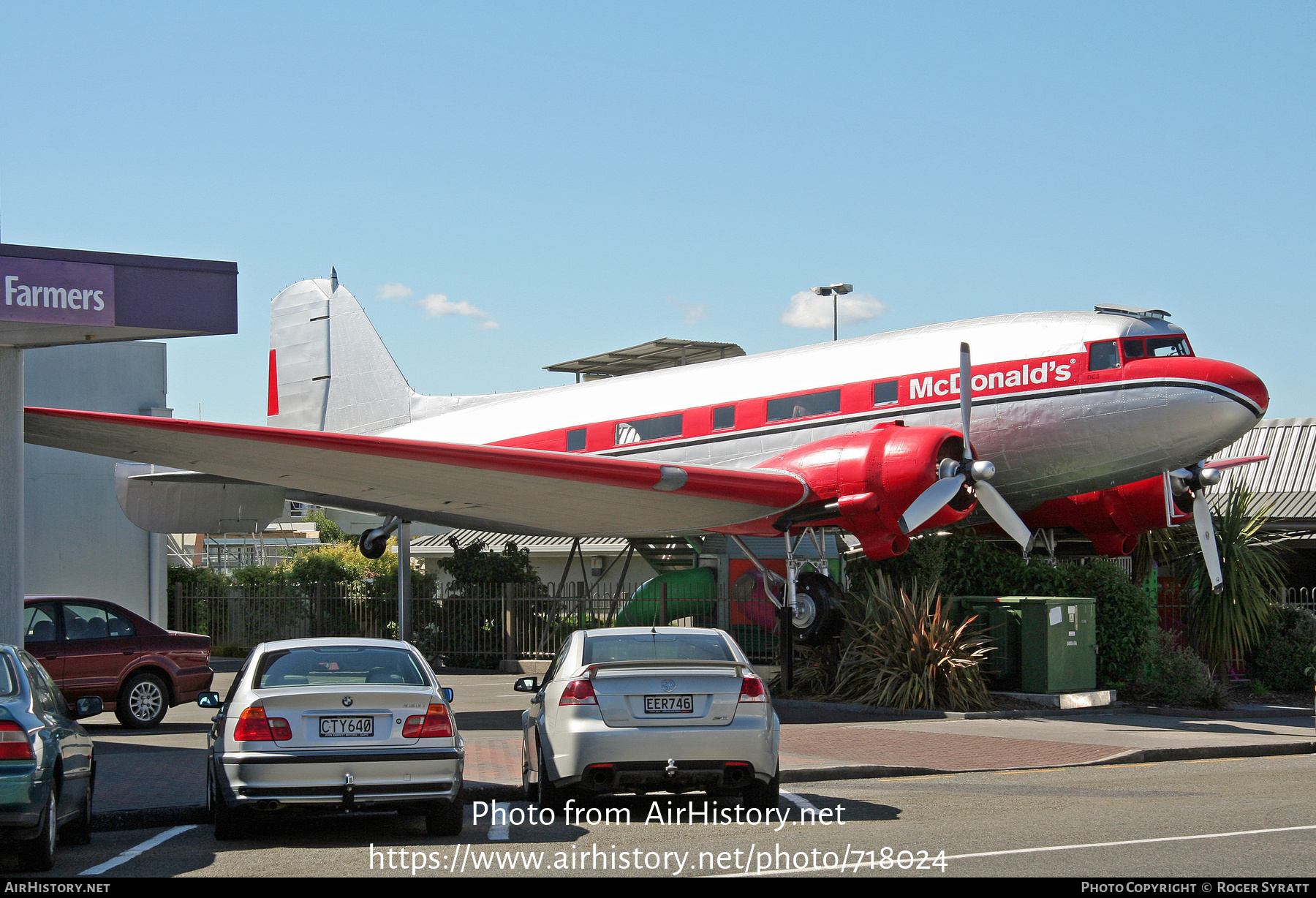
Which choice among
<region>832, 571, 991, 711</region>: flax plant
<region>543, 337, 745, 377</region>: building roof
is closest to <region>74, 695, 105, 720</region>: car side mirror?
<region>832, 571, 991, 711</region>: flax plant

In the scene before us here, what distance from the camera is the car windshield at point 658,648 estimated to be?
969cm

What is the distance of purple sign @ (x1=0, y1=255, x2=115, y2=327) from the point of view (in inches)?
456

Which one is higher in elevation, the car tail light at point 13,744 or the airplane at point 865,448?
the airplane at point 865,448

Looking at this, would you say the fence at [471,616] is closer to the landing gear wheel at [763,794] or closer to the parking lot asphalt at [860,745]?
the parking lot asphalt at [860,745]

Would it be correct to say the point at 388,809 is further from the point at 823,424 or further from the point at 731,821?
the point at 823,424

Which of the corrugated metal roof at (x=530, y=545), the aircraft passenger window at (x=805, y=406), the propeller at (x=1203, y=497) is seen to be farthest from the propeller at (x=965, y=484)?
the corrugated metal roof at (x=530, y=545)

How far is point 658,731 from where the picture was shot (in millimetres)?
8922

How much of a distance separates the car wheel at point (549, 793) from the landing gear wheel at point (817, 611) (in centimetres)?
902

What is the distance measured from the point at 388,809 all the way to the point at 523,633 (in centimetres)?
1800

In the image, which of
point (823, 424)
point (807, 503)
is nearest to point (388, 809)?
point (807, 503)

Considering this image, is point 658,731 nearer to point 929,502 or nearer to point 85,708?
point 85,708

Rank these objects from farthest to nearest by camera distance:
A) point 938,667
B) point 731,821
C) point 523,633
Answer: point 523,633 → point 938,667 → point 731,821

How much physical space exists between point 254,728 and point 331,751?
524mm

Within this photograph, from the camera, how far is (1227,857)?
7391 mm
